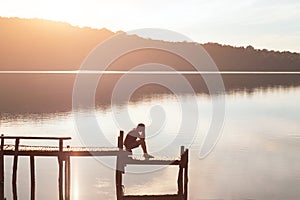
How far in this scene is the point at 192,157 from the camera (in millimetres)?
37062

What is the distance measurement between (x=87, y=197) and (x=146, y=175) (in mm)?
5441

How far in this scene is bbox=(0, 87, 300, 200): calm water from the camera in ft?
93.5

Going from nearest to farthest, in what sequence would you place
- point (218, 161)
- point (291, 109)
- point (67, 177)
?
point (67, 177), point (218, 161), point (291, 109)

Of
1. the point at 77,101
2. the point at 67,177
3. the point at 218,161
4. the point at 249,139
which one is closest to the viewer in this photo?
the point at 67,177

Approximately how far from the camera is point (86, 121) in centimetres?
5572

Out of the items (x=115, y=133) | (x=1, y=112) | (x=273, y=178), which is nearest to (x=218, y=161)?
(x=273, y=178)

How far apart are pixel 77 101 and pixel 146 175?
51.8 m

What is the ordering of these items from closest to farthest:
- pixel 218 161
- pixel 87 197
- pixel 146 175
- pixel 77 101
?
pixel 87 197
pixel 146 175
pixel 218 161
pixel 77 101

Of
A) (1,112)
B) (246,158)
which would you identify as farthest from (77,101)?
(246,158)

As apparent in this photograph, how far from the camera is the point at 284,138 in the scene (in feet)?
153

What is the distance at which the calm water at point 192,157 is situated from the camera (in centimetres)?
2850

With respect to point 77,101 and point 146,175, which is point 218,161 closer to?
point 146,175

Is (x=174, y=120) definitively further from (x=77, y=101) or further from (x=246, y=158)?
(x=77, y=101)

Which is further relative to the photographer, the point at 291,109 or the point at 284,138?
the point at 291,109
